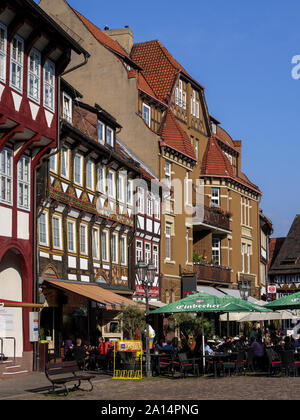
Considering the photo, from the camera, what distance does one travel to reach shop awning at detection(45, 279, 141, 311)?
101 feet

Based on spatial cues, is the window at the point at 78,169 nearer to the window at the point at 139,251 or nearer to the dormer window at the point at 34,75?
the dormer window at the point at 34,75

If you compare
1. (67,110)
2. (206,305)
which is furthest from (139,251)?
(206,305)

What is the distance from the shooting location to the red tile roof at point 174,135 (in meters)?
48.2

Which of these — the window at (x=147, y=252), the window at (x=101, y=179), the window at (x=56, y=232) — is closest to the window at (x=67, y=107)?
the window at (x=101, y=179)

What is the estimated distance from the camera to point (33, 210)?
95.5 ft

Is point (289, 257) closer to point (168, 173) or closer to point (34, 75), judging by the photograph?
point (168, 173)

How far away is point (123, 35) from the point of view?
179 ft

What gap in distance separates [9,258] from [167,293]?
745 inches

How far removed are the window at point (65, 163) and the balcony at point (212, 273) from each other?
1807cm

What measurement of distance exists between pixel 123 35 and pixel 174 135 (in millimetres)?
9772

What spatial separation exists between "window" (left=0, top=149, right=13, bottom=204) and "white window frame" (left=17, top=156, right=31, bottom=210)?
766 millimetres

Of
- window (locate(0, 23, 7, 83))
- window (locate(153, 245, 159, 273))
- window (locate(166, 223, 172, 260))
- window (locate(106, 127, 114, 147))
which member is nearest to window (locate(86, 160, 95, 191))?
window (locate(106, 127, 114, 147))

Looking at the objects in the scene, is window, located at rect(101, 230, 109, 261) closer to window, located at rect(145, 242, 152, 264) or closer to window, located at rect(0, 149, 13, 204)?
window, located at rect(145, 242, 152, 264)

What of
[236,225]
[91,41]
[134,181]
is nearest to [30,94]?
[134,181]
